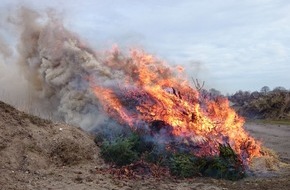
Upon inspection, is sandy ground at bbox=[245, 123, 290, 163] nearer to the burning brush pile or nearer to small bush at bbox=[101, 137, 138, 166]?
the burning brush pile

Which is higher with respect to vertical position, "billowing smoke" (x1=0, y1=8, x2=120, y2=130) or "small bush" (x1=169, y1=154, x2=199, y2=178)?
"billowing smoke" (x1=0, y1=8, x2=120, y2=130)

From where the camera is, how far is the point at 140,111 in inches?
573

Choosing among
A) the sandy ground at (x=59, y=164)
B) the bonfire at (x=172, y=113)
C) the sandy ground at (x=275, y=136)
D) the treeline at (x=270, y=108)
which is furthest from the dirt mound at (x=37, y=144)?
the treeline at (x=270, y=108)

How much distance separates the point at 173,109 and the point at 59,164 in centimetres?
397

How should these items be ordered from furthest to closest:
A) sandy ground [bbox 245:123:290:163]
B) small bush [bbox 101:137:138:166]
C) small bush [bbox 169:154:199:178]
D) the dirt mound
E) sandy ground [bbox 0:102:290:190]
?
sandy ground [bbox 245:123:290:163] → small bush [bbox 101:137:138:166] → small bush [bbox 169:154:199:178] → the dirt mound → sandy ground [bbox 0:102:290:190]

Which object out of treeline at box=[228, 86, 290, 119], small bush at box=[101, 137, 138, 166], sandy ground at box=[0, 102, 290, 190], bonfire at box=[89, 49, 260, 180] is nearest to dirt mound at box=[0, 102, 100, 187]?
sandy ground at box=[0, 102, 290, 190]

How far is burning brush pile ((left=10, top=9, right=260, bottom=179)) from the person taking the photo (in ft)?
42.8

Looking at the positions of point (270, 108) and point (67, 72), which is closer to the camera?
point (67, 72)

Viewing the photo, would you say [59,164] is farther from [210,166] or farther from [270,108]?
[270,108]

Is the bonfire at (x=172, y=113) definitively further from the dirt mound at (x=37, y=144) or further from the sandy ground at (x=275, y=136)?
the sandy ground at (x=275, y=136)

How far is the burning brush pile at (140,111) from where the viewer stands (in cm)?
1303

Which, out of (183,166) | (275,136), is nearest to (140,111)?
(183,166)

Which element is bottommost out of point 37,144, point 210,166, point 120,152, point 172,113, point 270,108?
point 210,166

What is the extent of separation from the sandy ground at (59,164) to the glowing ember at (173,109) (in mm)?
1282
